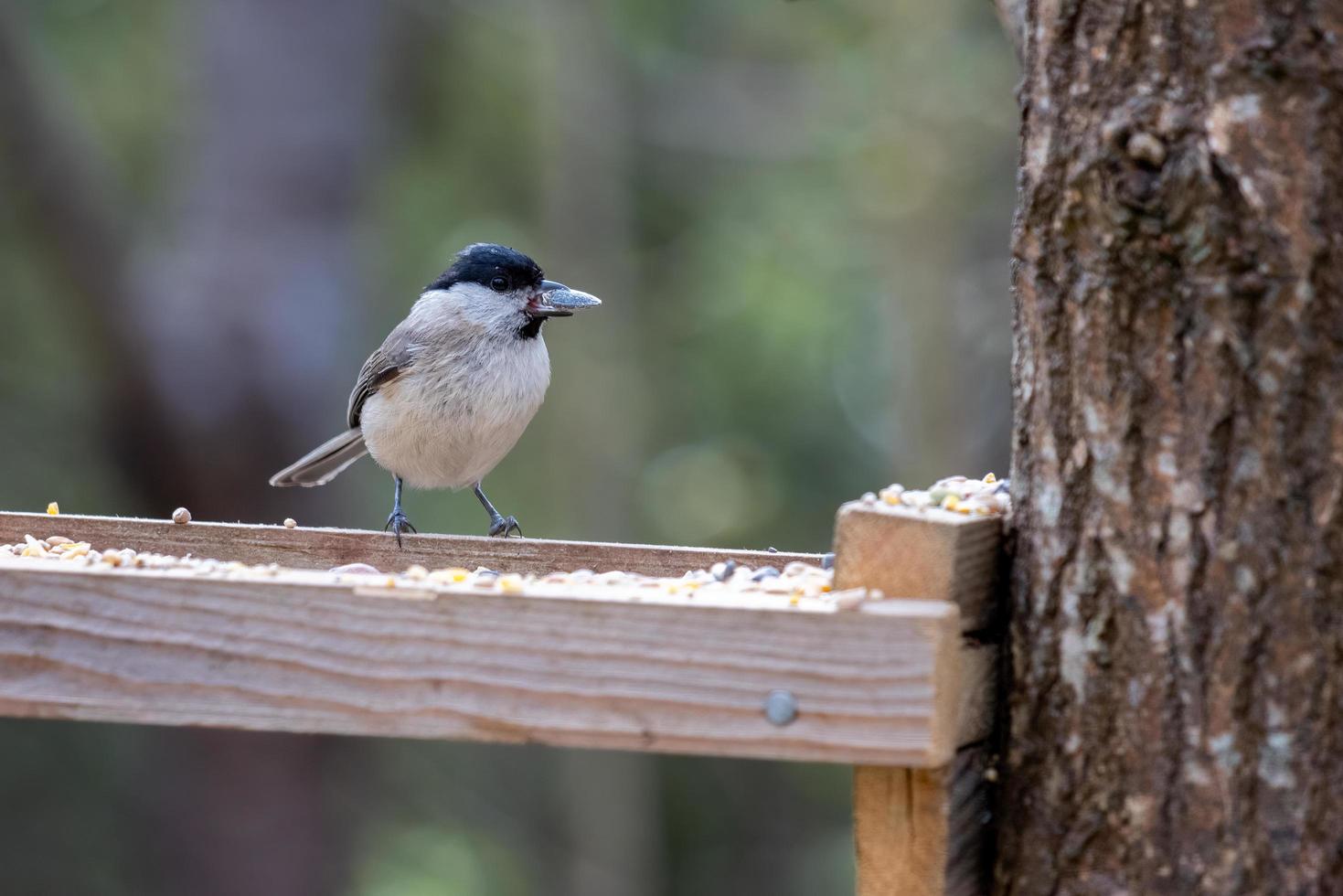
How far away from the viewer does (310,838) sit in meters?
7.56

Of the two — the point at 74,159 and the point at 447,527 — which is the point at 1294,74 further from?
the point at 447,527

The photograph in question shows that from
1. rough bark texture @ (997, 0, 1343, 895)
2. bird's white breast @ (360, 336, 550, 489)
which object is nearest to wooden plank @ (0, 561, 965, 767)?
rough bark texture @ (997, 0, 1343, 895)

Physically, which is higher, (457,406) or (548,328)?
(548,328)

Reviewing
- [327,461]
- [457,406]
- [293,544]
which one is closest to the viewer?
[293,544]

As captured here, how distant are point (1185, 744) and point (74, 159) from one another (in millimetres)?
5908

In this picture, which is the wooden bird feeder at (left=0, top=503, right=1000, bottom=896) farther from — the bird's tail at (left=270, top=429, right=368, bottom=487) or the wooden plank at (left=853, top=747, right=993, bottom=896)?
the bird's tail at (left=270, top=429, right=368, bottom=487)

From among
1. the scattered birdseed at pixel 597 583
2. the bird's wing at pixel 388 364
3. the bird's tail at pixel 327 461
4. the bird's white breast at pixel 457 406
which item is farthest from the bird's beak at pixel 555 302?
the scattered birdseed at pixel 597 583

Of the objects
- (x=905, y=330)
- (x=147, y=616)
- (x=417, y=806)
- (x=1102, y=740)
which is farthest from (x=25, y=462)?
(x=1102, y=740)

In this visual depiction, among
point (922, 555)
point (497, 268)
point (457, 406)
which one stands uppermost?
point (497, 268)

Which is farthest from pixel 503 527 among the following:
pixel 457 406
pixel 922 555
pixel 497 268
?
pixel 922 555

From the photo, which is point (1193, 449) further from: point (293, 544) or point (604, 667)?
point (293, 544)

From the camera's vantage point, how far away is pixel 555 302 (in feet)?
15.4

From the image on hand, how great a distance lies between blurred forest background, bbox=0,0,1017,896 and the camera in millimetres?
7133

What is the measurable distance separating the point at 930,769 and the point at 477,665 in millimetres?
638
